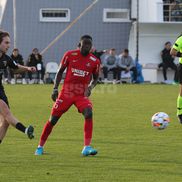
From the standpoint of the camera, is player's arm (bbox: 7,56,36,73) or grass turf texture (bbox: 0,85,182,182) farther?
player's arm (bbox: 7,56,36,73)

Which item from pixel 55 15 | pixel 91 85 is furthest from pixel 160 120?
pixel 55 15

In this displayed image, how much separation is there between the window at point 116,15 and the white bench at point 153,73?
3757 millimetres

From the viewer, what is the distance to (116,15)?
1624 inches

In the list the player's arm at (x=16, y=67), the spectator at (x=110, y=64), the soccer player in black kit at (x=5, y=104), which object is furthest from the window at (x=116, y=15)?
the soccer player in black kit at (x=5, y=104)

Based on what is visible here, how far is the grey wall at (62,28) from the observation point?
40000 millimetres

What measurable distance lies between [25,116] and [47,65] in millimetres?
19323

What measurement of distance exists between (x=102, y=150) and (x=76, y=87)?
1.13m

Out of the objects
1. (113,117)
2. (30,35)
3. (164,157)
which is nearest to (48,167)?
(164,157)

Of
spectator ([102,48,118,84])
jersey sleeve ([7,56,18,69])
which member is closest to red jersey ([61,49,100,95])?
jersey sleeve ([7,56,18,69])

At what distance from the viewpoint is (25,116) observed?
17875 mm

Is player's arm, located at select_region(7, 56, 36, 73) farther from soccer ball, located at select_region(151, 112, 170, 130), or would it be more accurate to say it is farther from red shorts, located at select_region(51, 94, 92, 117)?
soccer ball, located at select_region(151, 112, 170, 130)

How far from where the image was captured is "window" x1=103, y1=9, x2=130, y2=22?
134 ft

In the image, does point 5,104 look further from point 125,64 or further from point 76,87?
point 125,64

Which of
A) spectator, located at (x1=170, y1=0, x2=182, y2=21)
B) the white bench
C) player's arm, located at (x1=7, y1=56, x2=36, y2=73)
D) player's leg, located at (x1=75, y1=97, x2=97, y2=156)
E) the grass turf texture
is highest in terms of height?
player's arm, located at (x1=7, y1=56, x2=36, y2=73)
